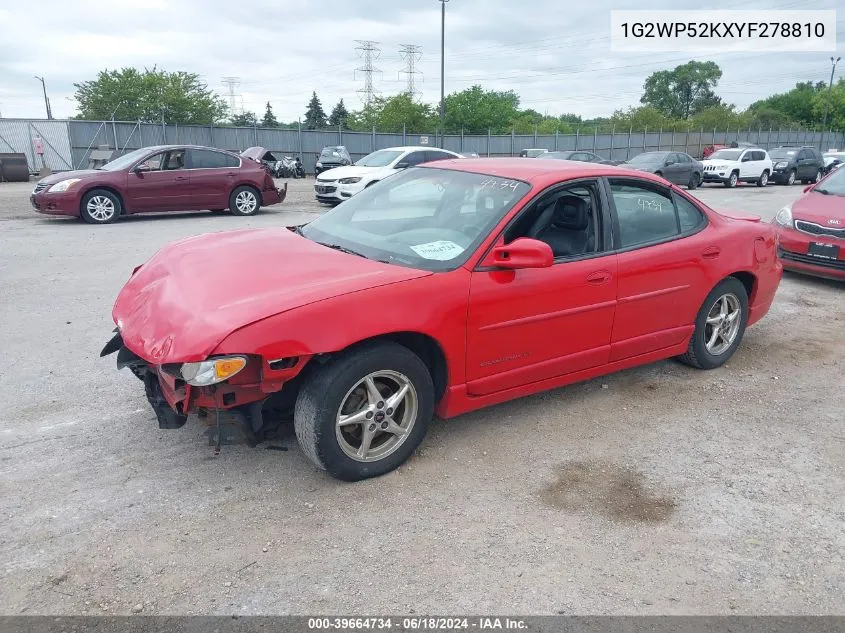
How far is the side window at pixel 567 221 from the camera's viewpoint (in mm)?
3877

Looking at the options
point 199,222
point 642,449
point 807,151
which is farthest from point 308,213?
point 807,151

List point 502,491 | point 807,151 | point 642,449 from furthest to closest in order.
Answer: point 807,151
point 642,449
point 502,491

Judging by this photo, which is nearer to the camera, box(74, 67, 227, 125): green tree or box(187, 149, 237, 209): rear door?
box(187, 149, 237, 209): rear door

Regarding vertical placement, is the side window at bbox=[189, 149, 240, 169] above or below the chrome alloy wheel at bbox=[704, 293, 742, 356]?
above

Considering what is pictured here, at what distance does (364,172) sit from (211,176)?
11.6ft

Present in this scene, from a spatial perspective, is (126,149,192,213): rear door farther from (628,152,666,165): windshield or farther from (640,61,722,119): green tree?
(640,61,722,119): green tree

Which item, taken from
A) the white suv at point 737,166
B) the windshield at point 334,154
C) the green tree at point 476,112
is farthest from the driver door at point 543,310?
the green tree at point 476,112

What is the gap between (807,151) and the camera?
2802 cm

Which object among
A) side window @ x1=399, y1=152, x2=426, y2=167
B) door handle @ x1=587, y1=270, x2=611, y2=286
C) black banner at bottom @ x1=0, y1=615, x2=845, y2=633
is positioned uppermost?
side window @ x1=399, y1=152, x2=426, y2=167

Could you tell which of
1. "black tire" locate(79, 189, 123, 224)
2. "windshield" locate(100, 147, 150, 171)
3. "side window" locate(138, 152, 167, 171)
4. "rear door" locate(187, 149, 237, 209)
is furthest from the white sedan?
"black tire" locate(79, 189, 123, 224)

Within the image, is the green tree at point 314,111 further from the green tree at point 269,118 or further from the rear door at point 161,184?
the rear door at point 161,184

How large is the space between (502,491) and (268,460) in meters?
1.26

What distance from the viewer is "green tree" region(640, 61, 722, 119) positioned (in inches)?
4001

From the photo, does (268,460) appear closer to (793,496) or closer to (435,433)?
(435,433)
